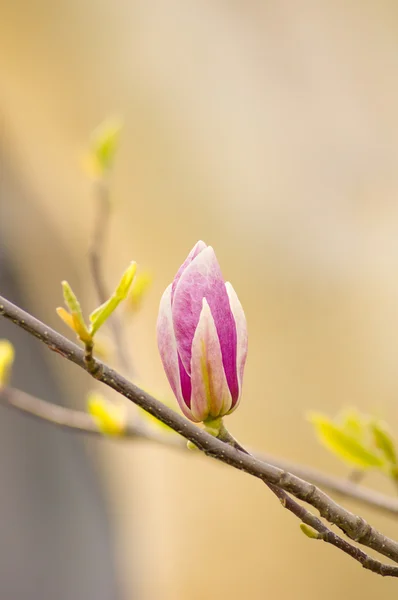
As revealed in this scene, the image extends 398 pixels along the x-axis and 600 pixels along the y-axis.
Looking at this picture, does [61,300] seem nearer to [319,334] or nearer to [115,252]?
[115,252]

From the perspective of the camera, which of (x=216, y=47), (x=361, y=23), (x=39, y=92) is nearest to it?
(x=361, y=23)

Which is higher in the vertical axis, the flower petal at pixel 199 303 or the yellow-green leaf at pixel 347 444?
the yellow-green leaf at pixel 347 444

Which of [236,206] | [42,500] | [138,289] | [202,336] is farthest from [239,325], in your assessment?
[42,500]

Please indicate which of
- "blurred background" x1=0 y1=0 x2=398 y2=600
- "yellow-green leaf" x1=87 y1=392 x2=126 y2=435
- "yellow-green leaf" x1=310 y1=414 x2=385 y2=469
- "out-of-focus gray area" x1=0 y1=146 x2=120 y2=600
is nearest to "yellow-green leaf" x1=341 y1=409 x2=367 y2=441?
"yellow-green leaf" x1=310 y1=414 x2=385 y2=469

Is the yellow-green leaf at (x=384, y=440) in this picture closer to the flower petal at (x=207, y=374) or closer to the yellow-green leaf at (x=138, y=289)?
the flower petal at (x=207, y=374)

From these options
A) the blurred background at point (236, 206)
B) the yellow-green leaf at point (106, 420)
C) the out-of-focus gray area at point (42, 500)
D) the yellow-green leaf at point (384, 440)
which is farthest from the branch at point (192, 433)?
the out-of-focus gray area at point (42, 500)

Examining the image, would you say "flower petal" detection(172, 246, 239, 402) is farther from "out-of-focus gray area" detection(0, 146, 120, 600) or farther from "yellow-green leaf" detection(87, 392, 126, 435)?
"out-of-focus gray area" detection(0, 146, 120, 600)

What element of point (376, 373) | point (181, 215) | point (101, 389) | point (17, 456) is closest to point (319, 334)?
point (376, 373)
